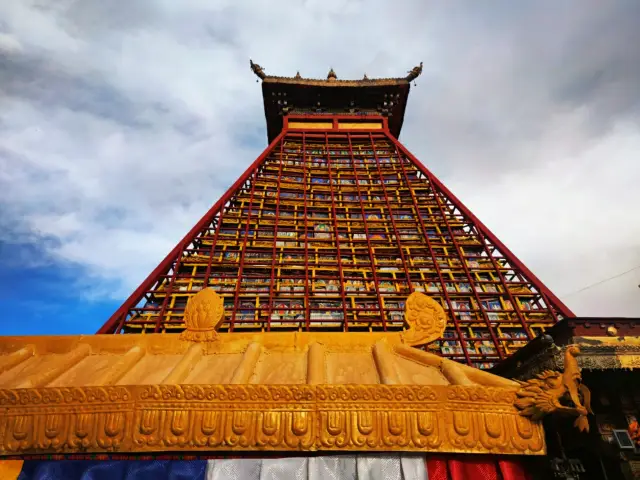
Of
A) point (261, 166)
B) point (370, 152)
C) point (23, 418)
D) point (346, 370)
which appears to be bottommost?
point (23, 418)

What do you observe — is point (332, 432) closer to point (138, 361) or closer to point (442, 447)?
point (442, 447)

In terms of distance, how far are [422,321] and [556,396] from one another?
1.25m

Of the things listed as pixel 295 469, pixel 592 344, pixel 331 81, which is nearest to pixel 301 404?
pixel 295 469

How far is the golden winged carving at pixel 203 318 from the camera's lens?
364 cm

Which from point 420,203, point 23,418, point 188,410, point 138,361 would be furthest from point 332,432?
point 420,203

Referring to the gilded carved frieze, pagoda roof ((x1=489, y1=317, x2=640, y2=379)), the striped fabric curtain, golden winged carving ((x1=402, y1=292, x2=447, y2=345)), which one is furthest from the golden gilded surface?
pagoda roof ((x1=489, y1=317, x2=640, y2=379))

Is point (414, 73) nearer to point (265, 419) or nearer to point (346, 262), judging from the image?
point (346, 262)

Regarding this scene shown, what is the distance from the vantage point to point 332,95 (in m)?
16.0

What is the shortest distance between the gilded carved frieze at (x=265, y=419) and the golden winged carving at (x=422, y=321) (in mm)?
865

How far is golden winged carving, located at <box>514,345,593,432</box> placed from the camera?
8.55 ft

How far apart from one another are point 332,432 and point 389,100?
50.3ft

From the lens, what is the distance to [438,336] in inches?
142

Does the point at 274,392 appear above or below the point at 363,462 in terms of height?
above

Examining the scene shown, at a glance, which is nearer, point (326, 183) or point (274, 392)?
point (274, 392)
